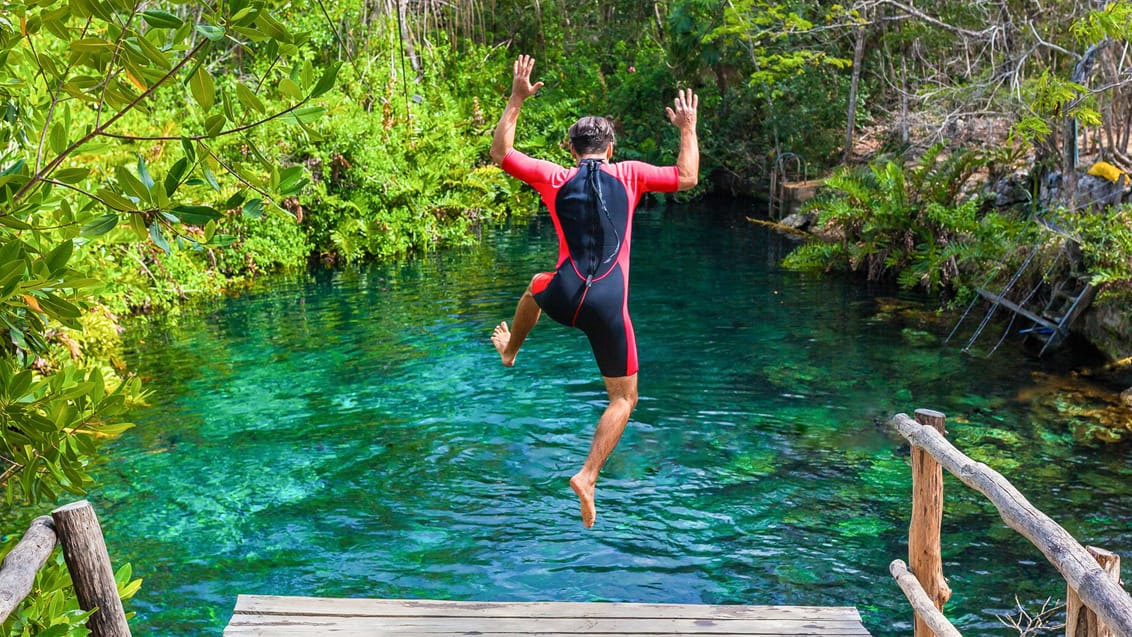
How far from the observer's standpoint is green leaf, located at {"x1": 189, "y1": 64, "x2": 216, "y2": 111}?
3.16 meters

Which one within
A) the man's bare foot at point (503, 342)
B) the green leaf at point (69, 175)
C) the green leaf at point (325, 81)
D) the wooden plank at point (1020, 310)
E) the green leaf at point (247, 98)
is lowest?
the wooden plank at point (1020, 310)

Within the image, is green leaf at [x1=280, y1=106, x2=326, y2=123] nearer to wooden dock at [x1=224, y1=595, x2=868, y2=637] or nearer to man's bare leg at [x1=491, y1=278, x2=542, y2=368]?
man's bare leg at [x1=491, y1=278, x2=542, y2=368]

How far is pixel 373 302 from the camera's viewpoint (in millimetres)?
17656

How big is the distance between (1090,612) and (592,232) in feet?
8.99

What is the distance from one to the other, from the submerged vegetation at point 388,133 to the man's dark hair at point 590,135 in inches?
52.5

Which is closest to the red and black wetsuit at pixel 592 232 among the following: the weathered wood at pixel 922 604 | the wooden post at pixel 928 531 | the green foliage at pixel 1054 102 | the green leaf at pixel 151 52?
the wooden post at pixel 928 531

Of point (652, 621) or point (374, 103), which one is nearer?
point (652, 621)

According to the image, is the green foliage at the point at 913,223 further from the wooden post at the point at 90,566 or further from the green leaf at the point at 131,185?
the green leaf at the point at 131,185

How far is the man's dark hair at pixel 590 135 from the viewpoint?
17.8 feet

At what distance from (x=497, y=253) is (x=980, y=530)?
14942 mm

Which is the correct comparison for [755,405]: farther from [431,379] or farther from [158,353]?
[158,353]

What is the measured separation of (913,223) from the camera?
17.0m

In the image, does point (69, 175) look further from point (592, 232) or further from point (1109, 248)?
point (1109, 248)

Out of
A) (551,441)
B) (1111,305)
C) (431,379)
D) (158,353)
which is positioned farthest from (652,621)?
(158,353)
